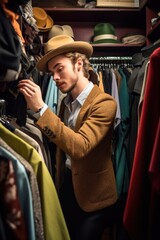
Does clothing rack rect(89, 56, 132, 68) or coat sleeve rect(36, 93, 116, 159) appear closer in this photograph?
coat sleeve rect(36, 93, 116, 159)

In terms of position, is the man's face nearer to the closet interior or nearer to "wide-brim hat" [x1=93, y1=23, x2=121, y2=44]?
the closet interior

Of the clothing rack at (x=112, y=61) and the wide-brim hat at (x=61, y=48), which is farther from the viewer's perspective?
the clothing rack at (x=112, y=61)

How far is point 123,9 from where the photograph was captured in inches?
89.0

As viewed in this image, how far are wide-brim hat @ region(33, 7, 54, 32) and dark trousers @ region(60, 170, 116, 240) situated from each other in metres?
1.28

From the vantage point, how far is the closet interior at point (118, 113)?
0.77 meters

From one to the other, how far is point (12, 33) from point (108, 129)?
682 millimetres

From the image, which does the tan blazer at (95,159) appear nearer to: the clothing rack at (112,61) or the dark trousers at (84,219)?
the dark trousers at (84,219)

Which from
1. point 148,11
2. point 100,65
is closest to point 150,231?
point 100,65

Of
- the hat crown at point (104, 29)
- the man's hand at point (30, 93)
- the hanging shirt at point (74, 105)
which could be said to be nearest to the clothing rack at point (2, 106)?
the man's hand at point (30, 93)

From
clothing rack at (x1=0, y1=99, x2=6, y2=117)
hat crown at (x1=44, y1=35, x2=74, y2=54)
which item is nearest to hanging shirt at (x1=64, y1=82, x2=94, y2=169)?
hat crown at (x1=44, y1=35, x2=74, y2=54)

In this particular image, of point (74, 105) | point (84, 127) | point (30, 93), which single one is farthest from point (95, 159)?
point (30, 93)

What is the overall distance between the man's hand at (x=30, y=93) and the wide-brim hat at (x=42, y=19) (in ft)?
3.85

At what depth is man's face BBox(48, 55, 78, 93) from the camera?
1.36 m

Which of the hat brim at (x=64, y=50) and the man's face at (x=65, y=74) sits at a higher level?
the hat brim at (x=64, y=50)
